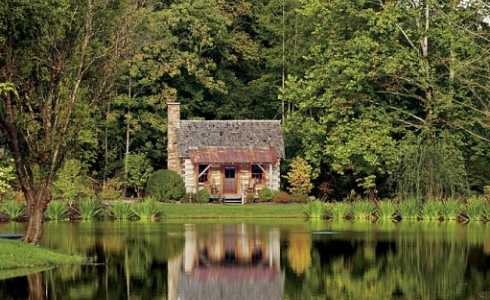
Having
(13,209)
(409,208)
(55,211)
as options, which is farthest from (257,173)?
(13,209)

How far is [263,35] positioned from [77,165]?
17.1 m

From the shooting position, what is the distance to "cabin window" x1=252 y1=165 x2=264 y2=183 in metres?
A: 58.2

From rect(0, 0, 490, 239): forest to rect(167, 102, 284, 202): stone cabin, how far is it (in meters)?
1.62

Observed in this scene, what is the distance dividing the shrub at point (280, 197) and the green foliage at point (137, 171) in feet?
26.3

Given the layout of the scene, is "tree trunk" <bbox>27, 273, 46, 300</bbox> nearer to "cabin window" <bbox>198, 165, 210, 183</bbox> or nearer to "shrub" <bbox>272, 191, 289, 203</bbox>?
"shrub" <bbox>272, 191, 289, 203</bbox>

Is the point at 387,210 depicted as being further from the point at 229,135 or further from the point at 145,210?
the point at 229,135

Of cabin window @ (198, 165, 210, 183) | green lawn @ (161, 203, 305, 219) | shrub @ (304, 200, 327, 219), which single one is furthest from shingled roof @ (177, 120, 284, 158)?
shrub @ (304, 200, 327, 219)

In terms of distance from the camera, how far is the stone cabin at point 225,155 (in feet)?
188

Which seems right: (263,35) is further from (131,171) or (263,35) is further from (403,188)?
(403,188)

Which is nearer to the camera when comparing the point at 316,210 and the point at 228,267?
the point at 228,267

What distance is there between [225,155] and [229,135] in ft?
5.88

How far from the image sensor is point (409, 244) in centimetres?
3447

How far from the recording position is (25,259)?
26.9 metres

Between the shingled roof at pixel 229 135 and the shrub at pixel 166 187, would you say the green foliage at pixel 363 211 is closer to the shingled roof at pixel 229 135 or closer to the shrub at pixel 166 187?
the shingled roof at pixel 229 135
